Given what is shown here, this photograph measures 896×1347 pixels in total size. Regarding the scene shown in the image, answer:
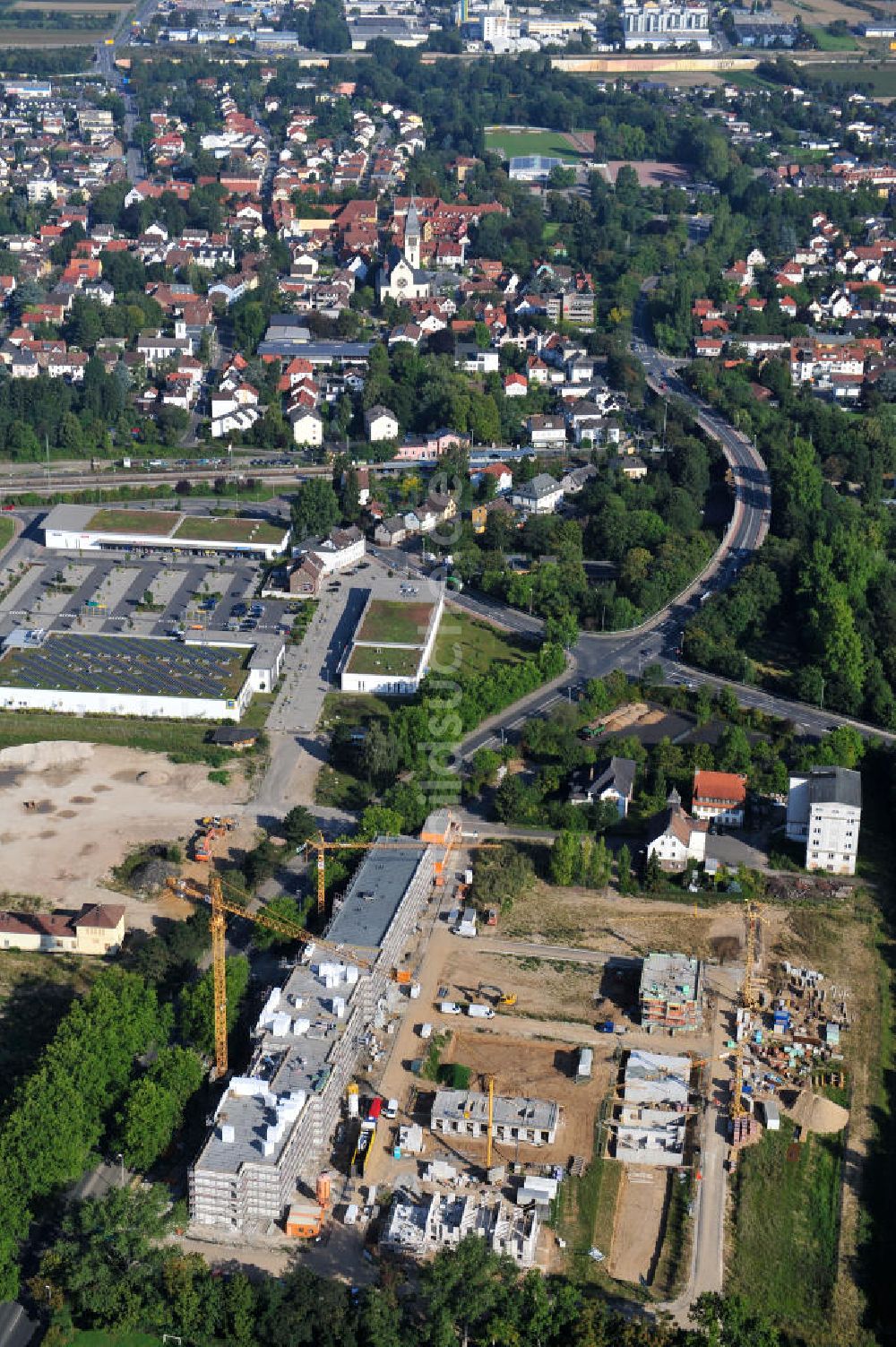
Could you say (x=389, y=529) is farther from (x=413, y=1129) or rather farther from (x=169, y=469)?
(x=413, y=1129)

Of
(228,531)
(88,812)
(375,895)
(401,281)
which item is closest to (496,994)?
(375,895)

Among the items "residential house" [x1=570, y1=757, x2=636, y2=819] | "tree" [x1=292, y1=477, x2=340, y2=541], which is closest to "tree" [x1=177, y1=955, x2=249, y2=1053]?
"residential house" [x1=570, y1=757, x2=636, y2=819]

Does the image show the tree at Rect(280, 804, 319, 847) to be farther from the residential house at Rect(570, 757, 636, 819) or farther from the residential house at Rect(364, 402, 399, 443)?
the residential house at Rect(364, 402, 399, 443)

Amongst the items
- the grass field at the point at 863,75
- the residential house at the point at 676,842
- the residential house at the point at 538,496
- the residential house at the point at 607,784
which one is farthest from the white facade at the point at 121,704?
the grass field at the point at 863,75

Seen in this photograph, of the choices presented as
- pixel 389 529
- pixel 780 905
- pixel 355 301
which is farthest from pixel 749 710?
pixel 355 301

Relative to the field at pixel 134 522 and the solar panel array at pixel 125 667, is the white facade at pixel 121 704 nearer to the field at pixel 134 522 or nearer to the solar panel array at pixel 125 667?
the solar panel array at pixel 125 667

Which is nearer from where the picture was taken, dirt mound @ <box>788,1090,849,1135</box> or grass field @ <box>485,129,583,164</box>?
dirt mound @ <box>788,1090,849,1135</box>
